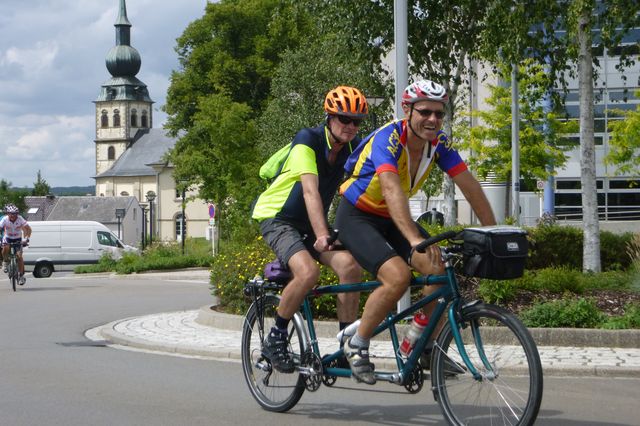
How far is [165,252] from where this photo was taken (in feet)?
132

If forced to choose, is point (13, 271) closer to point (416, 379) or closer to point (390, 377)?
point (390, 377)

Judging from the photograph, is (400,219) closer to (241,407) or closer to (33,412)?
(241,407)

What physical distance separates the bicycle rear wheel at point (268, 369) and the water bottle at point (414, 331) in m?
0.91

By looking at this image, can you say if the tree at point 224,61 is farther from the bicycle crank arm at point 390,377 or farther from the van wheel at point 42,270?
the bicycle crank arm at point 390,377

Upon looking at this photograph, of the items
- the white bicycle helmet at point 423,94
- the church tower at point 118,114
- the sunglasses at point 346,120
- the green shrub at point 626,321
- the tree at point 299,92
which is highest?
the church tower at point 118,114

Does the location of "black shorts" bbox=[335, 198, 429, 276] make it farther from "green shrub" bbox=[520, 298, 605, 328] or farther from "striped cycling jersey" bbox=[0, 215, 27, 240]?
"striped cycling jersey" bbox=[0, 215, 27, 240]

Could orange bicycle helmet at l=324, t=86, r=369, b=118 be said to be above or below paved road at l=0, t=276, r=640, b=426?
above

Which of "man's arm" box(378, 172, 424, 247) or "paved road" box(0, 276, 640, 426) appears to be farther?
"paved road" box(0, 276, 640, 426)

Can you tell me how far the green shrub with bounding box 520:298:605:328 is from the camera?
10523 millimetres

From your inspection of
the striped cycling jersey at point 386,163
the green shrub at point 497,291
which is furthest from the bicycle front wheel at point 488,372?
the green shrub at point 497,291

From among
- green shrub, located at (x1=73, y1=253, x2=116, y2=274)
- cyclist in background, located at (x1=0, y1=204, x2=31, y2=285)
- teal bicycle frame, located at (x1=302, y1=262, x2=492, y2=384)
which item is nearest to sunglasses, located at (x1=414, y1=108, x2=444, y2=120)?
teal bicycle frame, located at (x1=302, y1=262, x2=492, y2=384)

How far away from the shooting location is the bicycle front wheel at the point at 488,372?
16.8 ft

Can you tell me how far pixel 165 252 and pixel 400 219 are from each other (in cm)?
3510

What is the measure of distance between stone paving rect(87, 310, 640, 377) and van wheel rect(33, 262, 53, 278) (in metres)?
27.9
